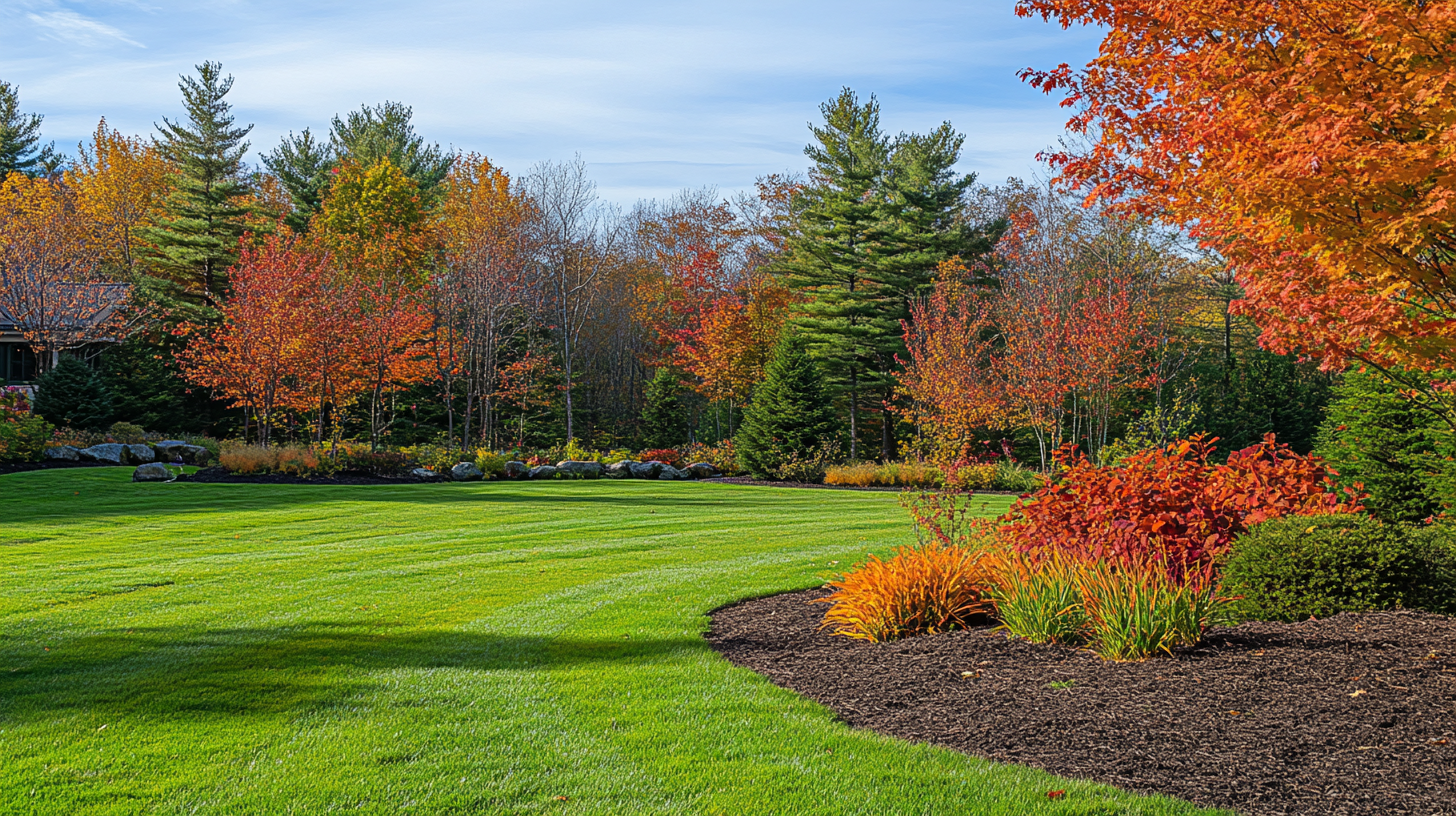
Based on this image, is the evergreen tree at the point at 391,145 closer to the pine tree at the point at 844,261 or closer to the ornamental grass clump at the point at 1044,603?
the pine tree at the point at 844,261

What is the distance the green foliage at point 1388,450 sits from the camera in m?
10.3

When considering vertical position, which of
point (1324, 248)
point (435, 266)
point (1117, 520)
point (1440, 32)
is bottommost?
point (1117, 520)

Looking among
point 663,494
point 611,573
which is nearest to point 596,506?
point 663,494

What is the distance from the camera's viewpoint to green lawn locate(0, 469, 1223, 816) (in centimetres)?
337

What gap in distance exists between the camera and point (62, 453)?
724 inches

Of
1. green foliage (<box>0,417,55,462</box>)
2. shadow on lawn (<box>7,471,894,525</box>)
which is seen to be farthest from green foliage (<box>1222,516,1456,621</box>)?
green foliage (<box>0,417,55,462</box>)

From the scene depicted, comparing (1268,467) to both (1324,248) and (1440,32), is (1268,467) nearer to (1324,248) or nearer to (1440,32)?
(1324,248)

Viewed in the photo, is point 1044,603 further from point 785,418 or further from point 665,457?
point 665,457

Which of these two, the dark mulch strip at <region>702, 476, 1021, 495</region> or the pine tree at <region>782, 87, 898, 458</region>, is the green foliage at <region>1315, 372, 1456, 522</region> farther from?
the pine tree at <region>782, 87, 898, 458</region>

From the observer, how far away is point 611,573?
27.4 feet

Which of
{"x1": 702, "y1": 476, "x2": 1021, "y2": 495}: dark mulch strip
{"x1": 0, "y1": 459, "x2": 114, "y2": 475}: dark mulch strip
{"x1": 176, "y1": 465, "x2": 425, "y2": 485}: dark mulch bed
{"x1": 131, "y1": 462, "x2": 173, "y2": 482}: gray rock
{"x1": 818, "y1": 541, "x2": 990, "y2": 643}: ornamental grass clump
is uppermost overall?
{"x1": 0, "y1": 459, "x2": 114, "y2": 475}: dark mulch strip

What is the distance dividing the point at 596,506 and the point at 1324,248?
1193 centimetres

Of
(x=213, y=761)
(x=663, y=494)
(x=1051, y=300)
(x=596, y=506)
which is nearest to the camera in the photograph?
(x=213, y=761)

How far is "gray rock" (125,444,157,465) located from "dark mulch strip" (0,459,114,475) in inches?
23.7
